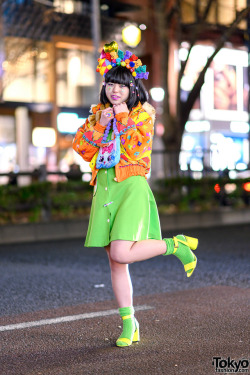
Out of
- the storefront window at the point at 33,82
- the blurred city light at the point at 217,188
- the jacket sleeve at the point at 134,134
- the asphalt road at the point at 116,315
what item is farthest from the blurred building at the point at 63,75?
the jacket sleeve at the point at 134,134

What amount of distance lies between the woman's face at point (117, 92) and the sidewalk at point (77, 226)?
7789mm

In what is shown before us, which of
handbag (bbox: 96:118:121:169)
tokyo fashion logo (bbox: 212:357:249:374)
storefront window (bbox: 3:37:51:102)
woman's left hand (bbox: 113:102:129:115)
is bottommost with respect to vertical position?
tokyo fashion logo (bbox: 212:357:249:374)

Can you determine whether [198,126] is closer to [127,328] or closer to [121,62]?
[121,62]

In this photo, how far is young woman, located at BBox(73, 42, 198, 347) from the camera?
4402 mm

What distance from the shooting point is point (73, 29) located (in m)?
32.2

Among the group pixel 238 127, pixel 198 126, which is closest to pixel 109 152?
pixel 198 126

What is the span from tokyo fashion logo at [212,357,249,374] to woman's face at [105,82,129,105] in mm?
1760

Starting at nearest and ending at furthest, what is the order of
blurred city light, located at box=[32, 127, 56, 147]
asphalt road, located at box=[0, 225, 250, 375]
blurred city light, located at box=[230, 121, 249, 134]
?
asphalt road, located at box=[0, 225, 250, 375]
blurred city light, located at box=[32, 127, 56, 147]
blurred city light, located at box=[230, 121, 249, 134]

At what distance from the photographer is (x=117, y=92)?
4.49 metres

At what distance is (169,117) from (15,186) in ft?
17.5

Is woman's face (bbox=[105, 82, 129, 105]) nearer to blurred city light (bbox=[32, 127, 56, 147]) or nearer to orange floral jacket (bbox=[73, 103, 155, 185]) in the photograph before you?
orange floral jacket (bbox=[73, 103, 155, 185])

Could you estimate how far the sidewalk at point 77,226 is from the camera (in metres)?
12.2

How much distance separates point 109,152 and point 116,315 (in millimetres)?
1650

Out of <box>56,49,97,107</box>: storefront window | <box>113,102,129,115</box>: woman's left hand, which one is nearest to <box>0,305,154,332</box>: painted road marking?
<box>113,102,129,115</box>: woman's left hand
